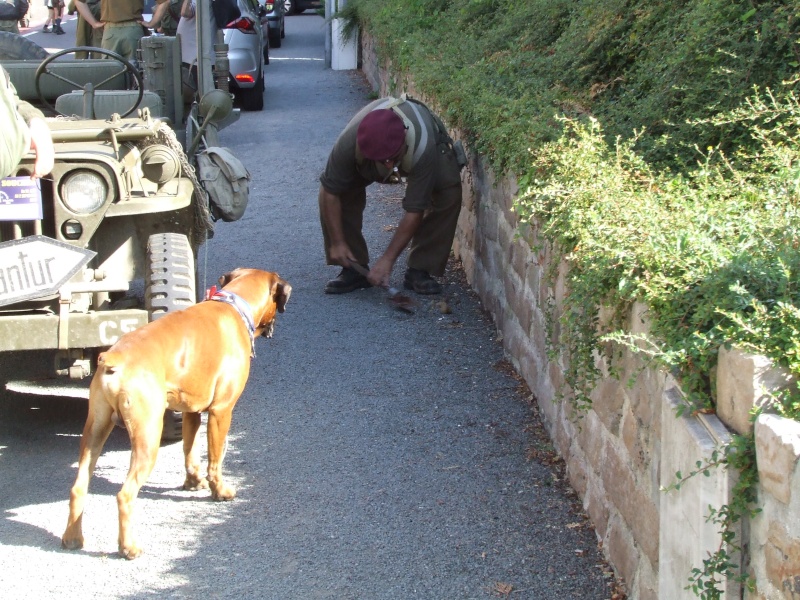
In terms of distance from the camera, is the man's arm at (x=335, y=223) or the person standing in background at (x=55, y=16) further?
the person standing in background at (x=55, y=16)

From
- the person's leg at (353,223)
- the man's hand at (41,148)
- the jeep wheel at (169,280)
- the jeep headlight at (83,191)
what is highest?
the man's hand at (41,148)

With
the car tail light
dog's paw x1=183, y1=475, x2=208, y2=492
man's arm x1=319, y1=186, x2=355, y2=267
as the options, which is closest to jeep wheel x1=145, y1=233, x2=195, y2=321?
dog's paw x1=183, y1=475, x2=208, y2=492

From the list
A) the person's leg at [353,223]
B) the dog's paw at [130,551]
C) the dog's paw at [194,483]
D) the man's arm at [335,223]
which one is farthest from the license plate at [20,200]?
the person's leg at [353,223]

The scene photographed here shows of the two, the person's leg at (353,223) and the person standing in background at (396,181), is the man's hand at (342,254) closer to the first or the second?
the person standing in background at (396,181)

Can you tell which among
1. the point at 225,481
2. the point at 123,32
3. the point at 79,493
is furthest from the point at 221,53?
the point at 79,493

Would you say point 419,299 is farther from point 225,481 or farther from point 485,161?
point 225,481

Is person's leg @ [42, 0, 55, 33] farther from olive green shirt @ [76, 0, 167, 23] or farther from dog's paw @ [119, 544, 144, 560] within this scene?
dog's paw @ [119, 544, 144, 560]

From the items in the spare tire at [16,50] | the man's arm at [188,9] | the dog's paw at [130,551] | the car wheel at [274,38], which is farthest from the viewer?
the car wheel at [274,38]

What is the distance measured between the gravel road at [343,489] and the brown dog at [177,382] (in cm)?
21

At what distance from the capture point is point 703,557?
112 inches

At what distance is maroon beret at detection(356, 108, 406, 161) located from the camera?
22.6 feet

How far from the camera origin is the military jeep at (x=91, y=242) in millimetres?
4512

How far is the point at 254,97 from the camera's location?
15391mm

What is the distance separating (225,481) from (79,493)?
0.86 metres
